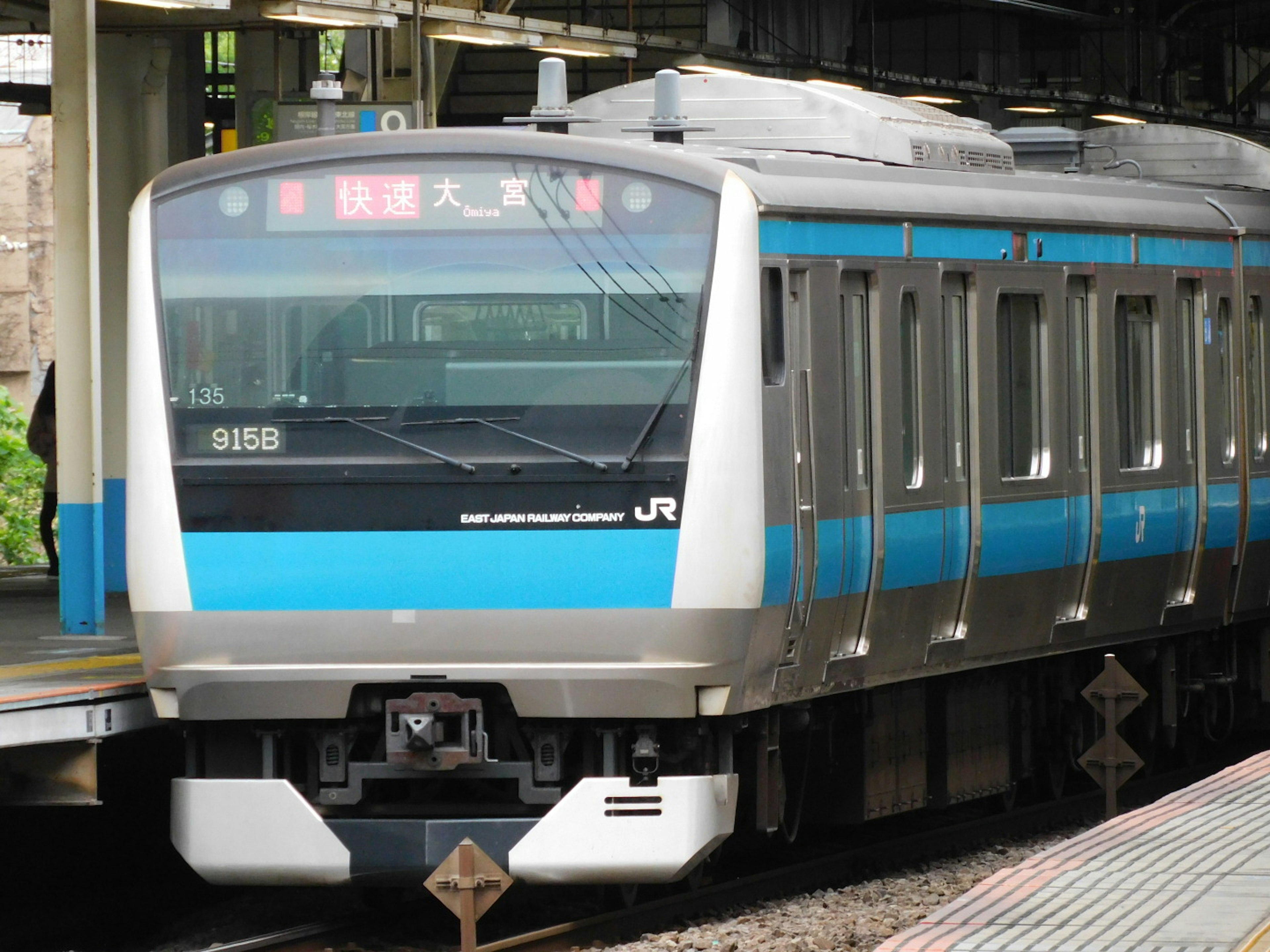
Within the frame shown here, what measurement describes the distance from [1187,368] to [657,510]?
4.53 meters

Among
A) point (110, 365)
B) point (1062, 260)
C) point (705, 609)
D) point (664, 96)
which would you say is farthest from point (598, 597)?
point (110, 365)

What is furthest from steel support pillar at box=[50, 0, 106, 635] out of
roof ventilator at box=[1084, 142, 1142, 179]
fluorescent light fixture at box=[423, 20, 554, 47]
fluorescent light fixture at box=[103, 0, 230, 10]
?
roof ventilator at box=[1084, 142, 1142, 179]

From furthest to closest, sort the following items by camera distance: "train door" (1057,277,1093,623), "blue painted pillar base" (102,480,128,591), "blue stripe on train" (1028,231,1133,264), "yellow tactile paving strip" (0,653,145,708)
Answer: "blue painted pillar base" (102,480,128,591)
"train door" (1057,277,1093,623)
"blue stripe on train" (1028,231,1133,264)
"yellow tactile paving strip" (0,653,145,708)

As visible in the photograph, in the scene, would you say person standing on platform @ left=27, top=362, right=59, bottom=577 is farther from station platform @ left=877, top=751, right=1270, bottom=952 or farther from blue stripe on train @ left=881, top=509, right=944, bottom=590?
station platform @ left=877, top=751, right=1270, bottom=952

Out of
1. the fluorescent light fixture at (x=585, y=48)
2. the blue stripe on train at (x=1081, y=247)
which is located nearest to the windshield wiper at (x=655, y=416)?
the blue stripe on train at (x=1081, y=247)

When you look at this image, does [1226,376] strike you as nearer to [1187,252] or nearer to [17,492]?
[1187,252]

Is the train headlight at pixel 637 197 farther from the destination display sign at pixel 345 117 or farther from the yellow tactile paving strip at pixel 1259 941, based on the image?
the destination display sign at pixel 345 117

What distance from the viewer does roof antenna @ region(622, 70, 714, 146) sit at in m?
9.54

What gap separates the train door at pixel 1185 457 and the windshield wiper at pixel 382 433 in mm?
4638

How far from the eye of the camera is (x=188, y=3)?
11.8 meters

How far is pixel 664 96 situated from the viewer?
9.67m

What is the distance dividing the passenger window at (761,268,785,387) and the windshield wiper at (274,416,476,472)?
1144 mm

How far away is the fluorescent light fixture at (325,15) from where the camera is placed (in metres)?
13.0

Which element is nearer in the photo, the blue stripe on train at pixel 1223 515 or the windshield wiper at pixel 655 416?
the windshield wiper at pixel 655 416
